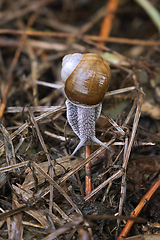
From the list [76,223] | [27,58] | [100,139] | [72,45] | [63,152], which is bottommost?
[76,223]

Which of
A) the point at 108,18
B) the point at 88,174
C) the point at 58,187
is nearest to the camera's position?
the point at 58,187

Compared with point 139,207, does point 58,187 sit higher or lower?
higher

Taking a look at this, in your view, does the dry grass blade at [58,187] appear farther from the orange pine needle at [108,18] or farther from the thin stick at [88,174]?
the orange pine needle at [108,18]

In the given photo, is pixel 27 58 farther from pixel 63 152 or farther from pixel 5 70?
Answer: pixel 63 152

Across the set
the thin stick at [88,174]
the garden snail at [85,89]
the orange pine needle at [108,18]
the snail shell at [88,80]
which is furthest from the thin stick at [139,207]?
the orange pine needle at [108,18]

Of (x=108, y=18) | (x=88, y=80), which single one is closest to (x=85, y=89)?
(x=88, y=80)

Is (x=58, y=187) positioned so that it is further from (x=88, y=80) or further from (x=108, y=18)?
(x=108, y=18)

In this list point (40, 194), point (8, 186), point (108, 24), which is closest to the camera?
point (40, 194)

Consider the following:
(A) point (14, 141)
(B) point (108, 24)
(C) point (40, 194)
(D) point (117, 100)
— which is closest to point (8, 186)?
(C) point (40, 194)
